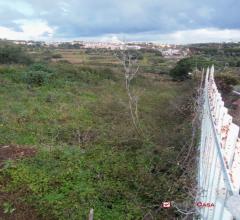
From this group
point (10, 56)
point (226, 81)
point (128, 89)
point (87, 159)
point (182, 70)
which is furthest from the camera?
point (10, 56)

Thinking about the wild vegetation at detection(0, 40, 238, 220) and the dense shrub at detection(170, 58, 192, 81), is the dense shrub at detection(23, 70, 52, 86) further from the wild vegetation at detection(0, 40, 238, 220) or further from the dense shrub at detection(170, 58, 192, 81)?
the dense shrub at detection(170, 58, 192, 81)

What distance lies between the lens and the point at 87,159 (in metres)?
5.91

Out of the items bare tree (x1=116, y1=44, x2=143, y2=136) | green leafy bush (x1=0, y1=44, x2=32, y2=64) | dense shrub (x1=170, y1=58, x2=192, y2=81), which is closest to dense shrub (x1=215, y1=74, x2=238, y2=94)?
bare tree (x1=116, y1=44, x2=143, y2=136)

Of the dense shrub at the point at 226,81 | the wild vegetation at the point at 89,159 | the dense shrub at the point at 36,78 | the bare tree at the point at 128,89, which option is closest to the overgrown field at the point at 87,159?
the wild vegetation at the point at 89,159

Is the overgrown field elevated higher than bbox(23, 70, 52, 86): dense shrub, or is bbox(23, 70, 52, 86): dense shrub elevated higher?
bbox(23, 70, 52, 86): dense shrub

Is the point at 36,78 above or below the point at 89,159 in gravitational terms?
above

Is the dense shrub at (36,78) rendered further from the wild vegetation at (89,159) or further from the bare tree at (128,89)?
the bare tree at (128,89)

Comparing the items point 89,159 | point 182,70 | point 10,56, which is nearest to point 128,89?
point 89,159

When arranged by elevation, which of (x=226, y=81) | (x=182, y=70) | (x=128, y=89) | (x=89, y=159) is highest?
(x=128, y=89)

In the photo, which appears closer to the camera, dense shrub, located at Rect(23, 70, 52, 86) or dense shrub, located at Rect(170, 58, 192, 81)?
dense shrub, located at Rect(23, 70, 52, 86)

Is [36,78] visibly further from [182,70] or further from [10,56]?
[182,70]

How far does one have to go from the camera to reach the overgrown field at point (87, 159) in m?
4.36

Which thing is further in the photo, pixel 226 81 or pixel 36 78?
pixel 36 78

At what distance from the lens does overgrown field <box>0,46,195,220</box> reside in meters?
4.36
